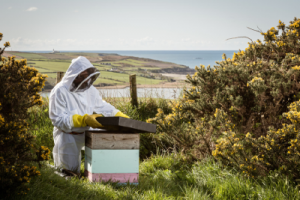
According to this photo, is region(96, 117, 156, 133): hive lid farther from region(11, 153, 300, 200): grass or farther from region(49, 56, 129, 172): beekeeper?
region(11, 153, 300, 200): grass

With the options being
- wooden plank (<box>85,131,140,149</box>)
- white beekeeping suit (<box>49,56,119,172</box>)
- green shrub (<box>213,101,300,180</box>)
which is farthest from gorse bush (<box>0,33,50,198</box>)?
green shrub (<box>213,101,300,180</box>)

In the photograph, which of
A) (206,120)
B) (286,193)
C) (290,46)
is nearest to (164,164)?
(206,120)

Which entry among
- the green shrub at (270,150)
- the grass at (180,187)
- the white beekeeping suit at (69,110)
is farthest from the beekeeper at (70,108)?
the green shrub at (270,150)

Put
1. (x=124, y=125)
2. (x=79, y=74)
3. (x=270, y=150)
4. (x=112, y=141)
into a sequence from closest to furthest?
Result: 1. (x=124, y=125)
2. (x=112, y=141)
3. (x=270, y=150)
4. (x=79, y=74)

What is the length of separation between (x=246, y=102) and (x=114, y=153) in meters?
2.31

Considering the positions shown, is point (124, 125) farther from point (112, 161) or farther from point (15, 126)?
point (15, 126)

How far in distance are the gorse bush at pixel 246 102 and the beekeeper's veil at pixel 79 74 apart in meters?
1.61

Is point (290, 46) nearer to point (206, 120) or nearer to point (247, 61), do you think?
point (247, 61)

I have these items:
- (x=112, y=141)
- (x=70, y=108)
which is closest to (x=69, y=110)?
(x=70, y=108)

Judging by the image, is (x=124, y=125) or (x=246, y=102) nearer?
(x=124, y=125)

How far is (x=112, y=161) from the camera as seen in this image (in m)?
3.42

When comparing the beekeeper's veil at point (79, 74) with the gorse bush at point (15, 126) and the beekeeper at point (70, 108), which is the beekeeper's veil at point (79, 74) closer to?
the beekeeper at point (70, 108)

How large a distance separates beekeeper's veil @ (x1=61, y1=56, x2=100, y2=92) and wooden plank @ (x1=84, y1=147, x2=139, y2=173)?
38.1 inches

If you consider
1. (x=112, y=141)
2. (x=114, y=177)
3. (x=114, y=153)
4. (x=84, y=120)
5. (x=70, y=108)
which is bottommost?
(x=114, y=177)
